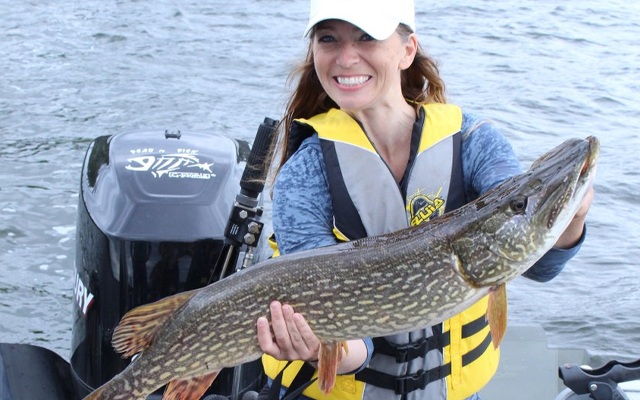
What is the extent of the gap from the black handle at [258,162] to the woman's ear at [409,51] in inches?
27.4

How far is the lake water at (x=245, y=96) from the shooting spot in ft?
21.5

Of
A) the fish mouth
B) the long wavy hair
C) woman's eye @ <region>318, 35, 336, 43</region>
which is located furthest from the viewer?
the long wavy hair

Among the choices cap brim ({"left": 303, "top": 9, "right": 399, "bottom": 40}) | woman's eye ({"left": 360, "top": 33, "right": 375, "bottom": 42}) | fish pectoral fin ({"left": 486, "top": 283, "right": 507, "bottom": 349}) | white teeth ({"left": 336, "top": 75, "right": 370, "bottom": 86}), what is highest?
cap brim ({"left": 303, "top": 9, "right": 399, "bottom": 40})

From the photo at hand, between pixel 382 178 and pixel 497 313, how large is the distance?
1.89 ft

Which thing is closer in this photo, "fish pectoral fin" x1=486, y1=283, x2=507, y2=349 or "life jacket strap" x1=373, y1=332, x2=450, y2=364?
"fish pectoral fin" x1=486, y1=283, x2=507, y2=349

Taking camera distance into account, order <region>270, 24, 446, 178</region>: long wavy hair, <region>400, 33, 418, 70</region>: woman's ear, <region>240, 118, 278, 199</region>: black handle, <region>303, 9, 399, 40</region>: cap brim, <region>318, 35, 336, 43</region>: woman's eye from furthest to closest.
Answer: <region>240, 118, 278, 199</region>: black handle, <region>270, 24, 446, 178</region>: long wavy hair, <region>400, 33, 418, 70</region>: woman's ear, <region>318, 35, 336, 43</region>: woman's eye, <region>303, 9, 399, 40</region>: cap brim

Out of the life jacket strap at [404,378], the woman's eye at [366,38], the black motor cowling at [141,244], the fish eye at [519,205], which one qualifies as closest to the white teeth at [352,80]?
the woman's eye at [366,38]

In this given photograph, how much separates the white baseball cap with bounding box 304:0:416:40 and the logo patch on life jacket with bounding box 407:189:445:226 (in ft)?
1.65

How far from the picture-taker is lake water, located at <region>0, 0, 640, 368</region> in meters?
6.55

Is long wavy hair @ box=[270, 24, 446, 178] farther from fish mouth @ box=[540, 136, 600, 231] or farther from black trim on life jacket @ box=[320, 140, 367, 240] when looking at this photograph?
fish mouth @ box=[540, 136, 600, 231]

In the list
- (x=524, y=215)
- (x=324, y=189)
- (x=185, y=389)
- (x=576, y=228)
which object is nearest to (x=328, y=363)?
(x=185, y=389)

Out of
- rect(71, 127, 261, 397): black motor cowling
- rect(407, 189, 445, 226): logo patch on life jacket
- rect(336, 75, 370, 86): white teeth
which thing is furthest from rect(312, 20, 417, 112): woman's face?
rect(71, 127, 261, 397): black motor cowling

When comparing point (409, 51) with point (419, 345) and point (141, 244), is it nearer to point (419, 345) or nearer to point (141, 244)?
point (419, 345)

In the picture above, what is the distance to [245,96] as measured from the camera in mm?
10336
